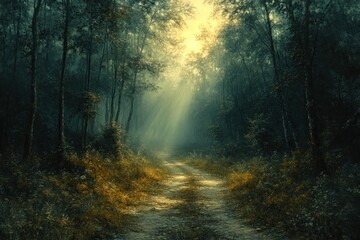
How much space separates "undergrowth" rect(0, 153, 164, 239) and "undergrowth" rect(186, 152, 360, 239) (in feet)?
15.8

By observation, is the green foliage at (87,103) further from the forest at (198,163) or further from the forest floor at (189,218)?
the forest floor at (189,218)

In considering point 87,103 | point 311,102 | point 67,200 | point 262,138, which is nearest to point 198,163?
point 262,138

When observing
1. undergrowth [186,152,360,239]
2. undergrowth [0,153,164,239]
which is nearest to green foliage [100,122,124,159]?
undergrowth [0,153,164,239]

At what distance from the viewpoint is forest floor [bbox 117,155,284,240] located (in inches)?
405

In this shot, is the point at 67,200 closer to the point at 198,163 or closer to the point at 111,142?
the point at 111,142

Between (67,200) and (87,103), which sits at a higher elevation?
(87,103)

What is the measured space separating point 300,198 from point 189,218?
3.89m

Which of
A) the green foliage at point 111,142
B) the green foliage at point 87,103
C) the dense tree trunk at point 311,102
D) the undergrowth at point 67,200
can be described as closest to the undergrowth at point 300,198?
the dense tree trunk at point 311,102

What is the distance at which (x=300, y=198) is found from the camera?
12.0 meters

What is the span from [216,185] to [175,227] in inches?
384

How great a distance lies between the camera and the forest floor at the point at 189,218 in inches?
405

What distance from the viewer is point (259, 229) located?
1066 cm

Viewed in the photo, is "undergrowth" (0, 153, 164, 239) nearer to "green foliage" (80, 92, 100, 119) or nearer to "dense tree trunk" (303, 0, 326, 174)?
"green foliage" (80, 92, 100, 119)

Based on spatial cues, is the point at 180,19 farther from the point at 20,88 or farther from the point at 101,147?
the point at 20,88
